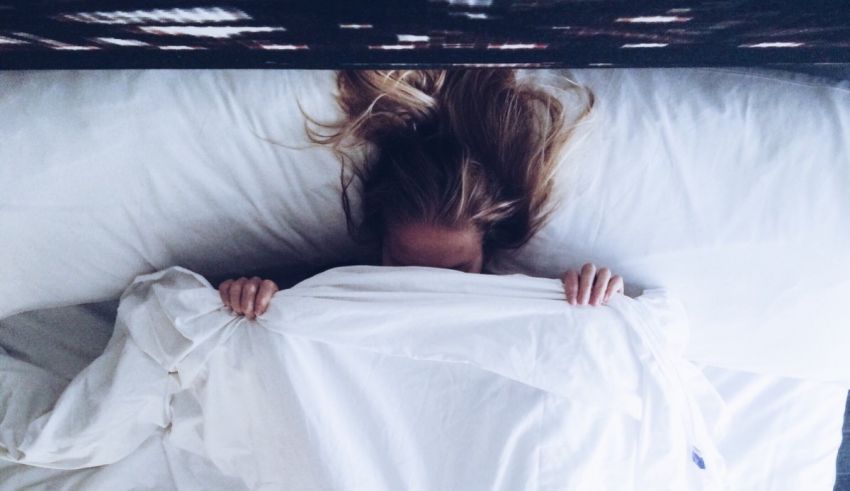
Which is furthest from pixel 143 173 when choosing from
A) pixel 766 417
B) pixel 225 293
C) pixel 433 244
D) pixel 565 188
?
pixel 766 417

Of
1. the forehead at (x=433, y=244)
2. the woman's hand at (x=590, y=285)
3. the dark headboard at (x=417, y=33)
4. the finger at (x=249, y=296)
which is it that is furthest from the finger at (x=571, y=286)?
the finger at (x=249, y=296)

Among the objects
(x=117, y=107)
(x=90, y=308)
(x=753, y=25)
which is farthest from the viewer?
(x=90, y=308)

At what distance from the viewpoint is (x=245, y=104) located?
637mm

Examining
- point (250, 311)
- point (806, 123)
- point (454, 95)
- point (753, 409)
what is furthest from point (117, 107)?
point (753, 409)

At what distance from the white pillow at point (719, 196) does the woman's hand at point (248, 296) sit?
13.5 inches

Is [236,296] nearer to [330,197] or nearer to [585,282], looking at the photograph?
[330,197]

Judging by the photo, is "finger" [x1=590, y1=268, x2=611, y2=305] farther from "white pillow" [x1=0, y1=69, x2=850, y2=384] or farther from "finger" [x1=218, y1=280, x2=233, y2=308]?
"finger" [x1=218, y1=280, x2=233, y2=308]

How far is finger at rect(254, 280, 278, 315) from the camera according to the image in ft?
2.15

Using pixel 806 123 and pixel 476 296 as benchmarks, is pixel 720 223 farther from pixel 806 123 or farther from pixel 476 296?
pixel 476 296

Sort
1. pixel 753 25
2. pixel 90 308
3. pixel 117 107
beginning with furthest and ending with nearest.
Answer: pixel 90 308
pixel 117 107
pixel 753 25

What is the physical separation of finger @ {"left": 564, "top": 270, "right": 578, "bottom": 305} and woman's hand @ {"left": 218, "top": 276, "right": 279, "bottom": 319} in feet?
1.13

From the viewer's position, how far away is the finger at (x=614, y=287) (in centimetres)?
68

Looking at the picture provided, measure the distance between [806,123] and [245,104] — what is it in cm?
64

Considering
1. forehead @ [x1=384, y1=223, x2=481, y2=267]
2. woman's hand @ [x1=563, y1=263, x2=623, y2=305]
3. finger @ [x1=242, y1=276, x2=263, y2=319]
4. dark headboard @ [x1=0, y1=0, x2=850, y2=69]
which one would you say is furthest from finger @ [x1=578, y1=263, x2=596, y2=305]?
finger @ [x1=242, y1=276, x2=263, y2=319]
